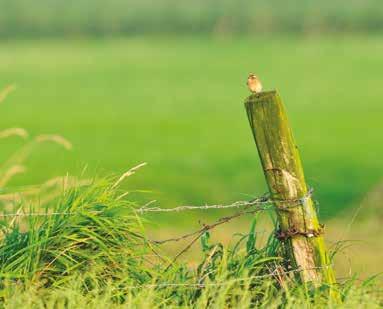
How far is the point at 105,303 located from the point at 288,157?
95 centimetres

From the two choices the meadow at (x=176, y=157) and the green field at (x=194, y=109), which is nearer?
the meadow at (x=176, y=157)

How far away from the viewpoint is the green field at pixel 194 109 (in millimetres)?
21000

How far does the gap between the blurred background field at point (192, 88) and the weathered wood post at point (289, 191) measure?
1.95 feet

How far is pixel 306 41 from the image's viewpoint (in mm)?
48188

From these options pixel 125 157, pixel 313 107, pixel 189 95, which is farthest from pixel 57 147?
pixel 189 95

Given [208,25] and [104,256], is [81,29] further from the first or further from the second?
[104,256]

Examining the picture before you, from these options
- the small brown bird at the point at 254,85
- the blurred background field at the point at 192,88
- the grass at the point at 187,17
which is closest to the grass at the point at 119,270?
the blurred background field at the point at 192,88

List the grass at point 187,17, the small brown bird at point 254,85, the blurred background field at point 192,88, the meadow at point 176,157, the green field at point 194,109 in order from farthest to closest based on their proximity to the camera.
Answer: the grass at point 187,17, the blurred background field at point 192,88, the green field at point 194,109, the small brown bird at point 254,85, the meadow at point 176,157

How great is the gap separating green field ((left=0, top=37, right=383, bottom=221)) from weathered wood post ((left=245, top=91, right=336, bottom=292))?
15.2ft

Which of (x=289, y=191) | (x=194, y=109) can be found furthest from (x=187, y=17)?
(x=289, y=191)

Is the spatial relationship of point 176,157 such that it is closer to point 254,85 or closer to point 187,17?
point 254,85

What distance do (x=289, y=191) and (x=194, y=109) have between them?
78.4 ft

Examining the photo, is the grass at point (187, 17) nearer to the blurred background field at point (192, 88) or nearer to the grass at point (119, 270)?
the blurred background field at point (192, 88)

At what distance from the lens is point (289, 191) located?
Answer: 6.53 m
